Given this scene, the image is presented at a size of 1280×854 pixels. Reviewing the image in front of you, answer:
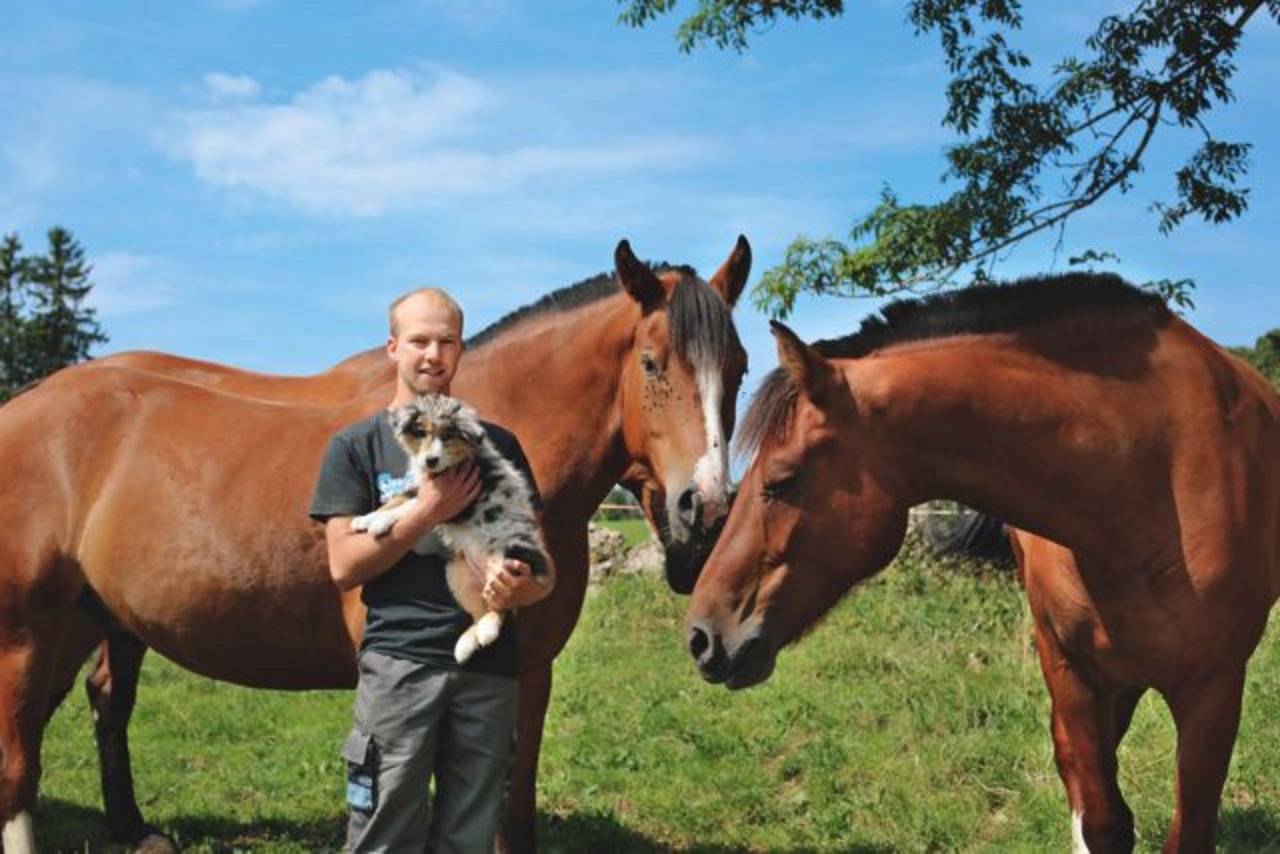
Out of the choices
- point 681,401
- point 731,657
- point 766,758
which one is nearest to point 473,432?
point 731,657

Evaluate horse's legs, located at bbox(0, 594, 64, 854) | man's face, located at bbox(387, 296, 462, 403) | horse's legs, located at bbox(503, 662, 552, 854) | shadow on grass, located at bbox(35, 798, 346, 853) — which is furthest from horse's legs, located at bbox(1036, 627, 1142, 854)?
horse's legs, located at bbox(0, 594, 64, 854)

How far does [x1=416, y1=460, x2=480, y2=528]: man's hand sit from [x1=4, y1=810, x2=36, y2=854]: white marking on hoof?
2820 mm

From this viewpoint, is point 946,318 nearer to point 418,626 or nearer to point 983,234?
point 418,626

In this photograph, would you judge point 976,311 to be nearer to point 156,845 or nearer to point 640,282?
point 640,282

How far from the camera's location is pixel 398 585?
2.88 meters

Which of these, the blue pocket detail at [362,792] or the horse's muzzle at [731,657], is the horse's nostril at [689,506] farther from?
the blue pocket detail at [362,792]

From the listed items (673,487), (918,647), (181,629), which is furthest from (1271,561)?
(918,647)

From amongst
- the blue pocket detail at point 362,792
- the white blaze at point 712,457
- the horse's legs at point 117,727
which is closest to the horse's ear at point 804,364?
the white blaze at point 712,457

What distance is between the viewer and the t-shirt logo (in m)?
2.81

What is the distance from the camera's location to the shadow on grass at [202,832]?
5.45 meters

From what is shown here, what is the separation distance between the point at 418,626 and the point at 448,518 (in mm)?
304

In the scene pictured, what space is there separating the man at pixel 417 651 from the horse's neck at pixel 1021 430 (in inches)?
44.0

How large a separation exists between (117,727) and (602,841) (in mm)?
2404

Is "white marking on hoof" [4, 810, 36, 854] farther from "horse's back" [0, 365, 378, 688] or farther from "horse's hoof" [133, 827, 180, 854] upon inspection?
"horse's hoof" [133, 827, 180, 854]
